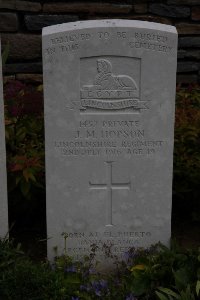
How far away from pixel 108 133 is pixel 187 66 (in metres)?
2.99

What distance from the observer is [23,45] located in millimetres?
6137

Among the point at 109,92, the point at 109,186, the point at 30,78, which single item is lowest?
the point at 109,186

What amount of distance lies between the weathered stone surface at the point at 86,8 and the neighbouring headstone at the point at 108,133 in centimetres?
258

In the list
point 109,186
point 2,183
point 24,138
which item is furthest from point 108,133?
point 24,138

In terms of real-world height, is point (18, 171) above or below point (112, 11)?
below

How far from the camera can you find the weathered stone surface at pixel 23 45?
609 centimetres

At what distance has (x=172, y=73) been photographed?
3.63 m

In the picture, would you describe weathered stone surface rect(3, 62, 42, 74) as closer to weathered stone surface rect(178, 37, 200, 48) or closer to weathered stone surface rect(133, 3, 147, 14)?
weathered stone surface rect(133, 3, 147, 14)

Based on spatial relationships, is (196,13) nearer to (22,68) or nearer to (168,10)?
(168,10)

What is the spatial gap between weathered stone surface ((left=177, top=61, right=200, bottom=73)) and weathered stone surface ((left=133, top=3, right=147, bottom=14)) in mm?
742

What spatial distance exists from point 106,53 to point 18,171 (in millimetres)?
1113

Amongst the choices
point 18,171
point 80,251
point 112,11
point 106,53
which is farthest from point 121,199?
point 112,11

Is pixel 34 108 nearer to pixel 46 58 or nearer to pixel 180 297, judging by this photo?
pixel 46 58

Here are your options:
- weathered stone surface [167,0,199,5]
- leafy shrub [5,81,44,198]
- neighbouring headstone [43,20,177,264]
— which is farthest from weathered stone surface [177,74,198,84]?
neighbouring headstone [43,20,177,264]
